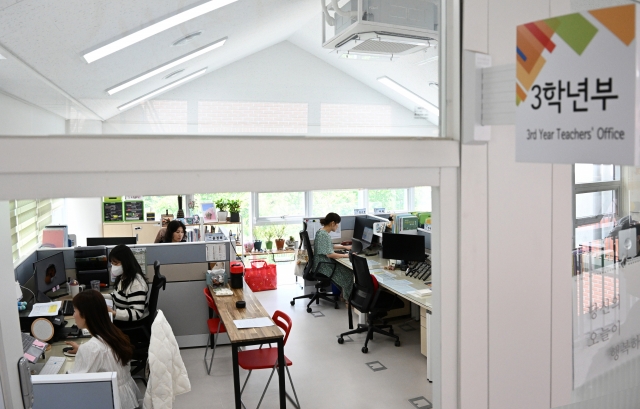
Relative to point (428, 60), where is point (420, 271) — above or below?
below

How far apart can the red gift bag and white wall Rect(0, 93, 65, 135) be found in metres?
7.19

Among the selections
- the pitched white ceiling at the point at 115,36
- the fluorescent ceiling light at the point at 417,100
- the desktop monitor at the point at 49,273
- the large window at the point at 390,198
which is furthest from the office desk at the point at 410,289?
the large window at the point at 390,198

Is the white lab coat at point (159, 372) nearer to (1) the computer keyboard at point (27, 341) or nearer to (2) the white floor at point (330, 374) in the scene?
(1) the computer keyboard at point (27, 341)

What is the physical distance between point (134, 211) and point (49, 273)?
3.91 m

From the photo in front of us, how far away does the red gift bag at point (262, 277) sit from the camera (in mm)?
8695

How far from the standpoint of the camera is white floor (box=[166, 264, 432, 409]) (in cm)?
488

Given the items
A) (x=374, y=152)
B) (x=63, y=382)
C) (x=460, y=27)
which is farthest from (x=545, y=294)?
(x=63, y=382)

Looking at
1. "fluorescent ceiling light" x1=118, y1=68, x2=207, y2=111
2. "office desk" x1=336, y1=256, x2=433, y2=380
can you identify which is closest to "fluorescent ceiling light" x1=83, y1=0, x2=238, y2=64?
"fluorescent ceiling light" x1=118, y1=68, x2=207, y2=111

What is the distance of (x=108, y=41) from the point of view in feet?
5.51

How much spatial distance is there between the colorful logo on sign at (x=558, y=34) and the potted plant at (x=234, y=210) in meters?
8.22

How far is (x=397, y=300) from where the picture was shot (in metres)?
6.36

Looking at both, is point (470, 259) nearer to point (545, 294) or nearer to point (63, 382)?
point (545, 294)

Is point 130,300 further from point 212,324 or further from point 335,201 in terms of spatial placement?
point 335,201

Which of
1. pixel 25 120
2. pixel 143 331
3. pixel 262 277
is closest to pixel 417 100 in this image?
pixel 25 120
